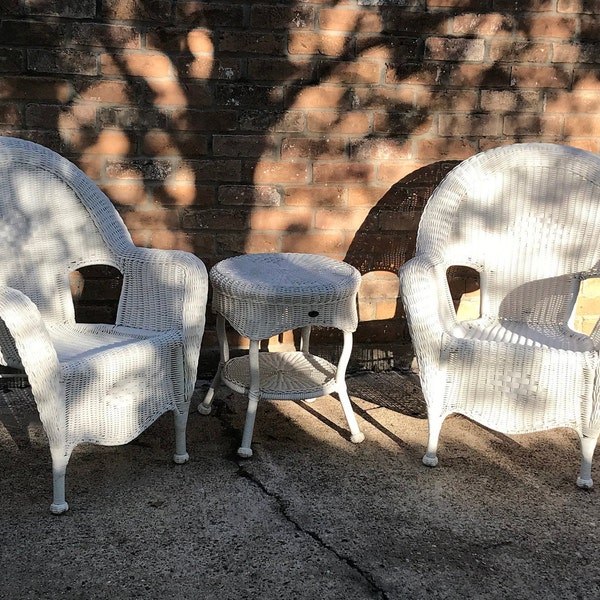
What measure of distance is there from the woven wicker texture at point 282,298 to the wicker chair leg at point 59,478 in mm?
719

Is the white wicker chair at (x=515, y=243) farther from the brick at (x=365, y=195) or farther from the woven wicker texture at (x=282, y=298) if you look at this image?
the brick at (x=365, y=195)

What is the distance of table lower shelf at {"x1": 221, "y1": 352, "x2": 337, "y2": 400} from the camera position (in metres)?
2.85

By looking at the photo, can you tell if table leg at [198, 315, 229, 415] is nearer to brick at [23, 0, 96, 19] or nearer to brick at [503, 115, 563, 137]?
brick at [23, 0, 96, 19]

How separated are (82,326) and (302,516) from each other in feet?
3.53

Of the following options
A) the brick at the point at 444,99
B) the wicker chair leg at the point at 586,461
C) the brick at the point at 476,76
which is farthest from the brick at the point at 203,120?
the wicker chair leg at the point at 586,461

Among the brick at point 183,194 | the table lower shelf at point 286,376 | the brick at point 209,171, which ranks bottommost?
the table lower shelf at point 286,376

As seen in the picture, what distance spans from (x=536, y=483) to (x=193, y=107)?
1983 mm

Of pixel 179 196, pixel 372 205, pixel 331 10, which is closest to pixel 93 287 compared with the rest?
pixel 179 196

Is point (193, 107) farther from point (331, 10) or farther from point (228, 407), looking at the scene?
point (228, 407)

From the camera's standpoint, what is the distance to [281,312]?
2.70 m

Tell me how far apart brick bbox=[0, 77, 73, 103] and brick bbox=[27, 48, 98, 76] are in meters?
0.04

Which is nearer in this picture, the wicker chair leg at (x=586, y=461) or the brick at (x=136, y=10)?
the wicker chair leg at (x=586, y=461)

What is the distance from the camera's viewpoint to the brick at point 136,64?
320 centimetres

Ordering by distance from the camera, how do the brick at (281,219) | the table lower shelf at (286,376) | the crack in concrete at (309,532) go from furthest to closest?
the brick at (281,219), the table lower shelf at (286,376), the crack in concrete at (309,532)
